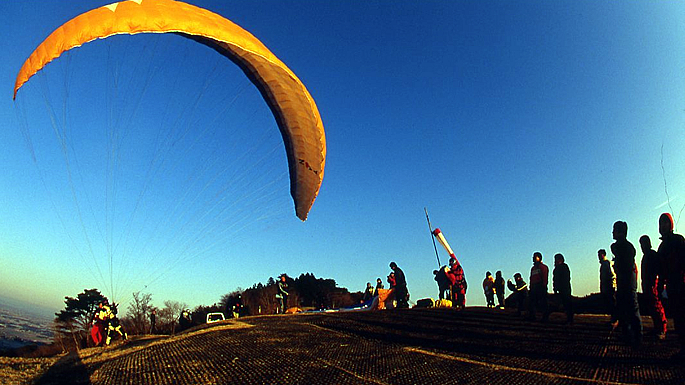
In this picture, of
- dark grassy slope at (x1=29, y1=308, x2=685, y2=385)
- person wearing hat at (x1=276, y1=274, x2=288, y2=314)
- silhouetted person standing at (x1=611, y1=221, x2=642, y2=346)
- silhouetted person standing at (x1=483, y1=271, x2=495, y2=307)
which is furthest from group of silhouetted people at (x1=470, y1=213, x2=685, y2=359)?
person wearing hat at (x1=276, y1=274, x2=288, y2=314)

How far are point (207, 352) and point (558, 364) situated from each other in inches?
141

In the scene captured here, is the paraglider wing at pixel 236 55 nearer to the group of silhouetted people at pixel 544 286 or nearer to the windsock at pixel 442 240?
the group of silhouetted people at pixel 544 286

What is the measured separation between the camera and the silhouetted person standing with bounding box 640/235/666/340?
4514mm

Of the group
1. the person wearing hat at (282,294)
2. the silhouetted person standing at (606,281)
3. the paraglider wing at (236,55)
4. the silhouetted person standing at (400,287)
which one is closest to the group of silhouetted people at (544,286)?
the silhouetted person standing at (606,281)

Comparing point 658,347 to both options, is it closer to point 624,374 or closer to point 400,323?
point 624,374

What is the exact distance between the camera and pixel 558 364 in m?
3.56

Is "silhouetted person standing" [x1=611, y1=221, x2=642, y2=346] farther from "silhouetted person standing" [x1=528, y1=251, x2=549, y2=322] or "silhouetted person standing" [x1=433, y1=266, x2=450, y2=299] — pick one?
"silhouetted person standing" [x1=433, y1=266, x2=450, y2=299]

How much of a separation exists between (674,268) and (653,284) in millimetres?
732

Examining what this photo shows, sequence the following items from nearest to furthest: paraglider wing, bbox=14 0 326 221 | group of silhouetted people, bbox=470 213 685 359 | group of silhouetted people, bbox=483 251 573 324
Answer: group of silhouetted people, bbox=470 213 685 359 < paraglider wing, bbox=14 0 326 221 < group of silhouetted people, bbox=483 251 573 324

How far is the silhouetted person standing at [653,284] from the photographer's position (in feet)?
14.8

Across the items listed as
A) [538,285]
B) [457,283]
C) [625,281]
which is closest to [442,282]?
[457,283]

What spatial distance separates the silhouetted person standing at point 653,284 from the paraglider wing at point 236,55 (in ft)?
21.4

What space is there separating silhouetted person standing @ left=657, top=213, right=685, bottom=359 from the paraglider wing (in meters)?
6.43

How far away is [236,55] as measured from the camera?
848 centimetres
